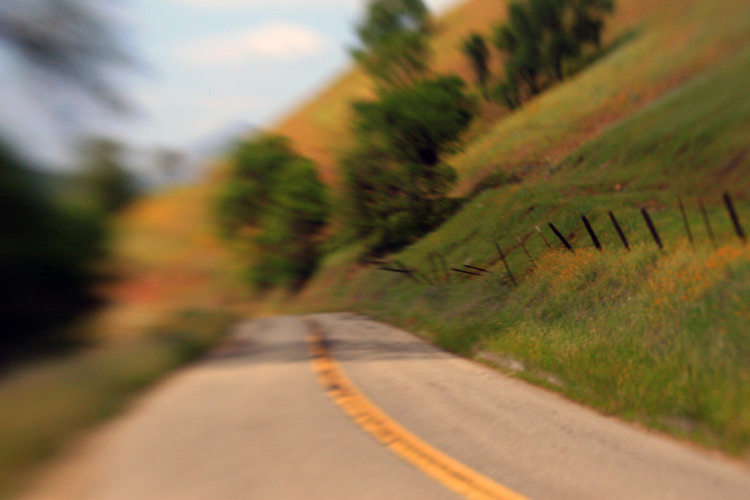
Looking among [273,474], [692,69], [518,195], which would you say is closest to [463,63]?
[518,195]

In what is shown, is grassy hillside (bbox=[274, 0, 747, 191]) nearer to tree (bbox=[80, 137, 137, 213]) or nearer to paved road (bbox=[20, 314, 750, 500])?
paved road (bbox=[20, 314, 750, 500])

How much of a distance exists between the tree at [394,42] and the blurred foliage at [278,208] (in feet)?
13.2

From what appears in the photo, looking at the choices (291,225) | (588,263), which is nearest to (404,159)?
(588,263)

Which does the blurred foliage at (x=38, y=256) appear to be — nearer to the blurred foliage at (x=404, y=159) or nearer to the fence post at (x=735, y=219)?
the fence post at (x=735, y=219)

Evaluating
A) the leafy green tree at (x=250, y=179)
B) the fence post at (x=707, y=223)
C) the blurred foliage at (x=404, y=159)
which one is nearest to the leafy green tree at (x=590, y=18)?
the blurred foliage at (x=404, y=159)

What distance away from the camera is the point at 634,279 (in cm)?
768

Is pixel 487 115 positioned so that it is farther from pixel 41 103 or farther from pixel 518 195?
pixel 41 103

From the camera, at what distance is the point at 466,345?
32.9 feet

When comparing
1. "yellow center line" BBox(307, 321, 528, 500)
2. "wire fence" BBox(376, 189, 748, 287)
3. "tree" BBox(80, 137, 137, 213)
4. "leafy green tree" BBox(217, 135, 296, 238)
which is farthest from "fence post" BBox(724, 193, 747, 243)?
"leafy green tree" BBox(217, 135, 296, 238)

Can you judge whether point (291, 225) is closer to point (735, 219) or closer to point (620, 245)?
point (620, 245)

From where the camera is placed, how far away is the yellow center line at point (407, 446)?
4.17 m

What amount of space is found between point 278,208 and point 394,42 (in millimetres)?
8507

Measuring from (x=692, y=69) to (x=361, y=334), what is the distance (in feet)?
26.0

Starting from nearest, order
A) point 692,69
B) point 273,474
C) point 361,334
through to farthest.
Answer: point 273,474 → point 692,69 → point 361,334
